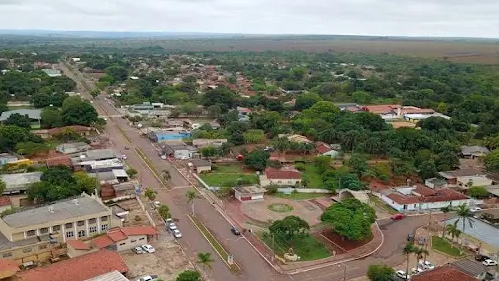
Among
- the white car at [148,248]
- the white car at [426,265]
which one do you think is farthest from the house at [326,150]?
the white car at [148,248]

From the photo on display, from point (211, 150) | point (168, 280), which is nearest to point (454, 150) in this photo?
point (211, 150)

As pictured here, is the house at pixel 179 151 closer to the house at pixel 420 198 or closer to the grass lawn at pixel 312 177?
the grass lawn at pixel 312 177

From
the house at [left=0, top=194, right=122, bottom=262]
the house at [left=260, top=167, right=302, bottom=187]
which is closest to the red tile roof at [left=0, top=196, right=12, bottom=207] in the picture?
the house at [left=0, top=194, right=122, bottom=262]

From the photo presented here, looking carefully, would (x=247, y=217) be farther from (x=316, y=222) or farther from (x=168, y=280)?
(x=168, y=280)

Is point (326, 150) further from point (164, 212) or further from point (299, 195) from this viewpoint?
point (164, 212)

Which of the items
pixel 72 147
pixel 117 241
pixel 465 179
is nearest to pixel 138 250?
pixel 117 241

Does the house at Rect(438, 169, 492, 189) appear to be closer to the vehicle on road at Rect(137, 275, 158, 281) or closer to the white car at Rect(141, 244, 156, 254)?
the white car at Rect(141, 244, 156, 254)
